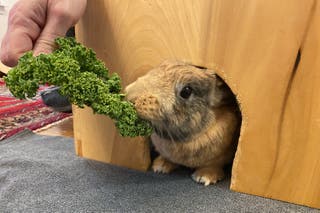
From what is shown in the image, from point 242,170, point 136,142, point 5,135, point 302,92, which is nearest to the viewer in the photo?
point 302,92

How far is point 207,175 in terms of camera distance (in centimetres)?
109

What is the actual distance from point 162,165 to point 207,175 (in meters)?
0.16

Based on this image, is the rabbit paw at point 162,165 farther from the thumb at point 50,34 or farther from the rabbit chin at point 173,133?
the thumb at point 50,34

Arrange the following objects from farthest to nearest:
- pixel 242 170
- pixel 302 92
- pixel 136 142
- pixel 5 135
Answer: pixel 5 135 → pixel 136 142 → pixel 242 170 → pixel 302 92

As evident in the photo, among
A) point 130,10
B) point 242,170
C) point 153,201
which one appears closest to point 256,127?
point 242,170

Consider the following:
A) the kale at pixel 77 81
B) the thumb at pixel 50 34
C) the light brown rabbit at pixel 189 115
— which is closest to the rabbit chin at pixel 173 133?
the light brown rabbit at pixel 189 115

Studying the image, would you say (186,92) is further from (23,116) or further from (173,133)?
(23,116)

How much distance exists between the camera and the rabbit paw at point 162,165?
116 cm

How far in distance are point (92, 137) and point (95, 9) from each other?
0.45 meters

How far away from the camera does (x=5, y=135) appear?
150 cm

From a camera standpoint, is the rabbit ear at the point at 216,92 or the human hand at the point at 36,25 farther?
the rabbit ear at the point at 216,92

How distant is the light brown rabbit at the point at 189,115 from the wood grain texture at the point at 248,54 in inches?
2.8

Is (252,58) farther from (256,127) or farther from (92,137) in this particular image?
(92,137)

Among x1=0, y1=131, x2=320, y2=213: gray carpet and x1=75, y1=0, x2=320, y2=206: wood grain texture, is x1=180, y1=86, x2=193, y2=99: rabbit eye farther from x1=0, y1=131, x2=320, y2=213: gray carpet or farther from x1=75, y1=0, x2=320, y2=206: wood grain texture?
x1=0, y1=131, x2=320, y2=213: gray carpet
